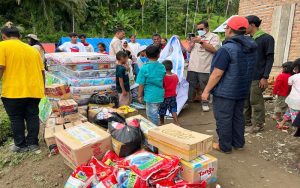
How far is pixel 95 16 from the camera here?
22.6 m

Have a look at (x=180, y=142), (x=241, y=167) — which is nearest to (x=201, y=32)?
(x=241, y=167)

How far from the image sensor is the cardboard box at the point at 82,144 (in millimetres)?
3135

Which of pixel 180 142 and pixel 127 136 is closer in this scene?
pixel 180 142

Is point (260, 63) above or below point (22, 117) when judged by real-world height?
above

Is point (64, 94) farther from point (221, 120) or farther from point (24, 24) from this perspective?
point (24, 24)

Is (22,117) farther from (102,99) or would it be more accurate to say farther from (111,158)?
(111,158)

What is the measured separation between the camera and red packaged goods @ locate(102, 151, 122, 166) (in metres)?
3.09

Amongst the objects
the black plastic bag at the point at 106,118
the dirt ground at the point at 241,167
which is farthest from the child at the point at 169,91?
the dirt ground at the point at 241,167

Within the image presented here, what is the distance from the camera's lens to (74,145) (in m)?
3.17

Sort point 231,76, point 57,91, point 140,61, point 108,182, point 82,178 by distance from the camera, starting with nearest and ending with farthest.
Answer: point 108,182, point 82,178, point 231,76, point 57,91, point 140,61

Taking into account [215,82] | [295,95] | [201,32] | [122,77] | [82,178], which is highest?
[201,32]

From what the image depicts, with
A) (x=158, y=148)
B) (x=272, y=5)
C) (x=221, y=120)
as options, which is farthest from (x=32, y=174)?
(x=272, y=5)

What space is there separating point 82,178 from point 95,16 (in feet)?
69.9

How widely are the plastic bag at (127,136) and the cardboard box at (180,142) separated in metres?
0.16
